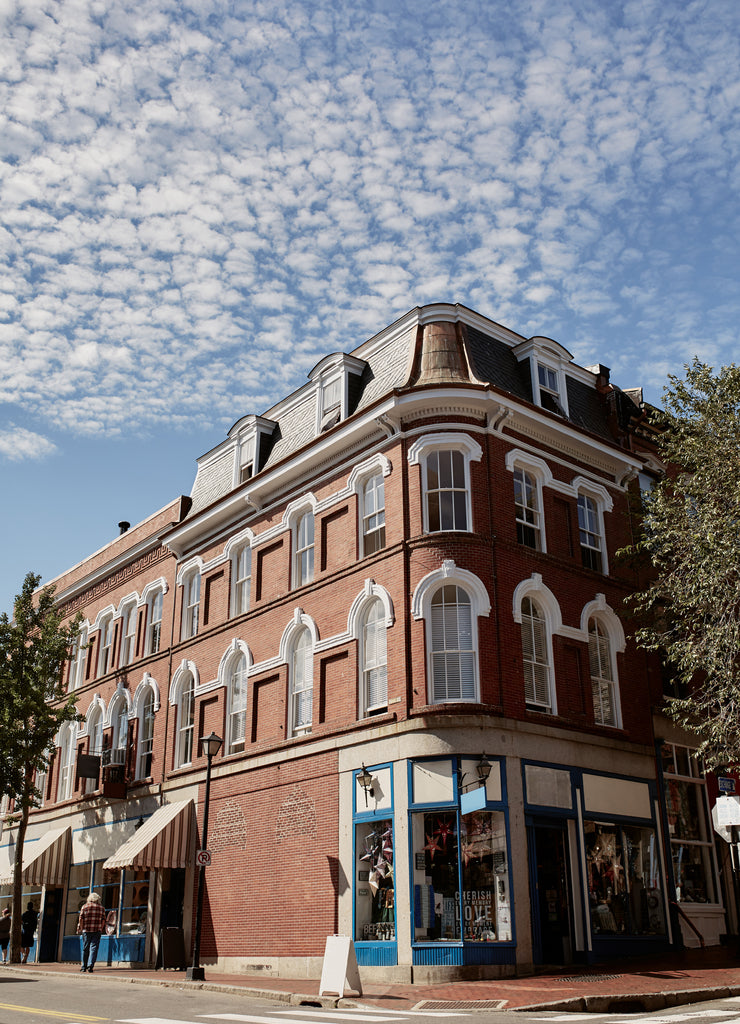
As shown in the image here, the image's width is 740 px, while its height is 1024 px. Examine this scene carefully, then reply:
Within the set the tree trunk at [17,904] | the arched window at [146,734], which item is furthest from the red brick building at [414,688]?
the tree trunk at [17,904]

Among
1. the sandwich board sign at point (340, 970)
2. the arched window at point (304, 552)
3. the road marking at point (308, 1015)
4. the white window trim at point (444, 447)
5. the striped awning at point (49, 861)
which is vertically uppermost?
the white window trim at point (444, 447)

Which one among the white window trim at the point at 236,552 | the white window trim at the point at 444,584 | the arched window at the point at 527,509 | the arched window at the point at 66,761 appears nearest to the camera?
the white window trim at the point at 444,584

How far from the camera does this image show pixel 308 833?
21016 mm

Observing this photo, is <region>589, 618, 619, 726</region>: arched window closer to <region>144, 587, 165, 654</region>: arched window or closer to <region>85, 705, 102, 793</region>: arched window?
<region>144, 587, 165, 654</region>: arched window

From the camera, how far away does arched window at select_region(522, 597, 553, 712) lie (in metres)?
20.5

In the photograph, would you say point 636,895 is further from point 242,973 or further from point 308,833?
point 242,973

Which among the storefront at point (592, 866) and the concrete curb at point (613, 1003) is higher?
the storefront at point (592, 866)

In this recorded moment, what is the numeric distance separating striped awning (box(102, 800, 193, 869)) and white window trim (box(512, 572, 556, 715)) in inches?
416

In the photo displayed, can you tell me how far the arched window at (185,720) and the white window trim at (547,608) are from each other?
434 inches

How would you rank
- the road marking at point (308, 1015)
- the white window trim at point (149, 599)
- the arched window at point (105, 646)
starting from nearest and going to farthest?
the road marking at point (308, 1015) → the white window trim at point (149, 599) → the arched window at point (105, 646)

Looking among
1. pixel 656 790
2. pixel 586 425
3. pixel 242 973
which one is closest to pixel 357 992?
pixel 242 973

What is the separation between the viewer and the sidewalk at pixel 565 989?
13.5 m

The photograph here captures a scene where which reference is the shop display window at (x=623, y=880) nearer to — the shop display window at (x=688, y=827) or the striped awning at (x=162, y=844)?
the shop display window at (x=688, y=827)

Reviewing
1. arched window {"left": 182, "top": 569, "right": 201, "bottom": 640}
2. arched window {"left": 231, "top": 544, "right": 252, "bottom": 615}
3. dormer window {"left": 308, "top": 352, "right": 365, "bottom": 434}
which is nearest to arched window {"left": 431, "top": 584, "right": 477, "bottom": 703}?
dormer window {"left": 308, "top": 352, "right": 365, "bottom": 434}
